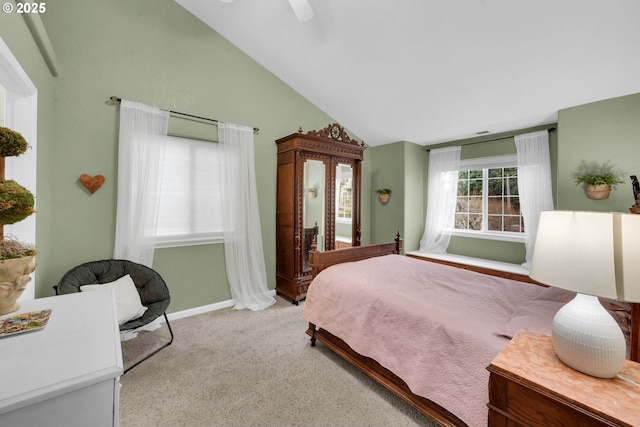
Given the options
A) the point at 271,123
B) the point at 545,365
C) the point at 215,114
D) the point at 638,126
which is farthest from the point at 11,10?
the point at 638,126

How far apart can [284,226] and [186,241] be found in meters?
1.17

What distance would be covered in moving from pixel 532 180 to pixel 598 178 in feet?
2.57

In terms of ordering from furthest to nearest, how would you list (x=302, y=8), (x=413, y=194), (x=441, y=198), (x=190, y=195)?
1. (x=413, y=194)
2. (x=441, y=198)
3. (x=190, y=195)
4. (x=302, y=8)

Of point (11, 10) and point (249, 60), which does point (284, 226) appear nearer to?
point (249, 60)

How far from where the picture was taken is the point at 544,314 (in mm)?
1512

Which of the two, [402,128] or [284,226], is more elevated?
[402,128]

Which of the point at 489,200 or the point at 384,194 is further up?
the point at 384,194

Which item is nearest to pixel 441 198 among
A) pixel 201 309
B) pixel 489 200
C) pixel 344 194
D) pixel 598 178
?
pixel 489 200

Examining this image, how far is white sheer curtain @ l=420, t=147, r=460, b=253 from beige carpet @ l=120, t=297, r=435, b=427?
2.88m

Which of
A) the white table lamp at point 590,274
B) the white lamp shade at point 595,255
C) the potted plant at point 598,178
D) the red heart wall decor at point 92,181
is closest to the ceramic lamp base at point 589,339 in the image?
the white table lamp at point 590,274

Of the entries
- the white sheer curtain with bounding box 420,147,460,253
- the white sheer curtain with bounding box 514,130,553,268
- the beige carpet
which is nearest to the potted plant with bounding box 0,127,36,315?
the beige carpet

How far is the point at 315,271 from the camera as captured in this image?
2.51 m

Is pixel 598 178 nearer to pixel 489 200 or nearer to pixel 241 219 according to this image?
pixel 489 200

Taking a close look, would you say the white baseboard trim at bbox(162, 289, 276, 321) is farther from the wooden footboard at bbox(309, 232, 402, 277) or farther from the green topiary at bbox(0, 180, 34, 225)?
the green topiary at bbox(0, 180, 34, 225)
